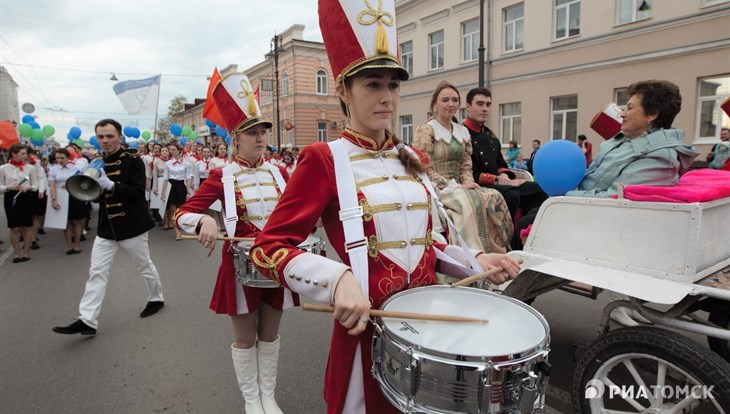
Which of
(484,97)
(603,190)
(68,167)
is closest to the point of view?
(603,190)

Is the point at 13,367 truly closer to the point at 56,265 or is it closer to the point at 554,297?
the point at 56,265

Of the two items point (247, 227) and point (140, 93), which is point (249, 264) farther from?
point (140, 93)

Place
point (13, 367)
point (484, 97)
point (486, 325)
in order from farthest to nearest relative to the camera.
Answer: point (484, 97) → point (13, 367) → point (486, 325)

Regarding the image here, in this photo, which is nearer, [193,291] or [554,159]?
[554,159]

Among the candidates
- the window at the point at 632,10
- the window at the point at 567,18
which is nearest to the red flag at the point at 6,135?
the window at the point at 567,18

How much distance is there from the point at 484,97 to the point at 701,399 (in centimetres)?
290

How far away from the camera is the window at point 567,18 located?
15836 mm

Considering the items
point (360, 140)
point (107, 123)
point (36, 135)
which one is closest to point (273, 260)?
point (360, 140)

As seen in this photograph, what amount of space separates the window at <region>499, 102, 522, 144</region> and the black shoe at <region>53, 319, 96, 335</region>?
17048mm

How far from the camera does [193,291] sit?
589 centimetres

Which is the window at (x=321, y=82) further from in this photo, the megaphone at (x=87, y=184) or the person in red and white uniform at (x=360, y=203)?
the person in red and white uniform at (x=360, y=203)

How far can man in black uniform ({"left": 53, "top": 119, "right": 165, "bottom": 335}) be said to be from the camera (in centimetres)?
444

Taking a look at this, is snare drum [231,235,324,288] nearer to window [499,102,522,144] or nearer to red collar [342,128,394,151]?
red collar [342,128,394,151]

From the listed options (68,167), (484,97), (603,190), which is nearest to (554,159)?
(603,190)
